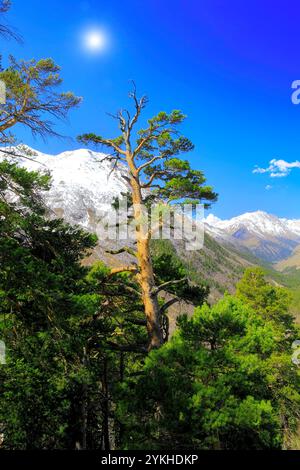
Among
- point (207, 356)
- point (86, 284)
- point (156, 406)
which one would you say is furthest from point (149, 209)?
A: point (156, 406)

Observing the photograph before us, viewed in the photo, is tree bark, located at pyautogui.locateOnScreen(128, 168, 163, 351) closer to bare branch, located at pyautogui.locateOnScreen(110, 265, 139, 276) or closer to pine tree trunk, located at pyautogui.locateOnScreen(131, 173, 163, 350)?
pine tree trunk, located at pyautogui.locateOnScreen(131, 173, 163, 350)

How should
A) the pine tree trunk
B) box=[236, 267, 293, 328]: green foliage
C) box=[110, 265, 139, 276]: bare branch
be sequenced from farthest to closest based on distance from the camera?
box=[236, 267, 293, 328]: green foliage < box=[110, 265, 139, 276]: bare branch < the pine tree trunk

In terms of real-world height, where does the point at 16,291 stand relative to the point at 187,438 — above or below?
above

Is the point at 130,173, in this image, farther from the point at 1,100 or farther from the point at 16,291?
the point at 16,291

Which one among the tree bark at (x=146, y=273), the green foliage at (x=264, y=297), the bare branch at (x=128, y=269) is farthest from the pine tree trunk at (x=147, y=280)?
the green foliage at (x=264, y=297)

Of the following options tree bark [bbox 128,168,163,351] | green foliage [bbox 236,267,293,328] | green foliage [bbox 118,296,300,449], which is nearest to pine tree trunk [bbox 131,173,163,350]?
tree bark [bbox 128,168,163,351]

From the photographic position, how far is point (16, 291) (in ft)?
28.9

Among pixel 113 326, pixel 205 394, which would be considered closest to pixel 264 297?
pixel 113 326

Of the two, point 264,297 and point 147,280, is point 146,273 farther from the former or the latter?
point 264,297

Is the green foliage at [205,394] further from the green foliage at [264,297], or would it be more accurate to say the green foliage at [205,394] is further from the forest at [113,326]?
the green foliage at [264,297]

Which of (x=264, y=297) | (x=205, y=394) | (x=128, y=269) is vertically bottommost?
(x=205, y=394)

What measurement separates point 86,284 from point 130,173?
197 inches
